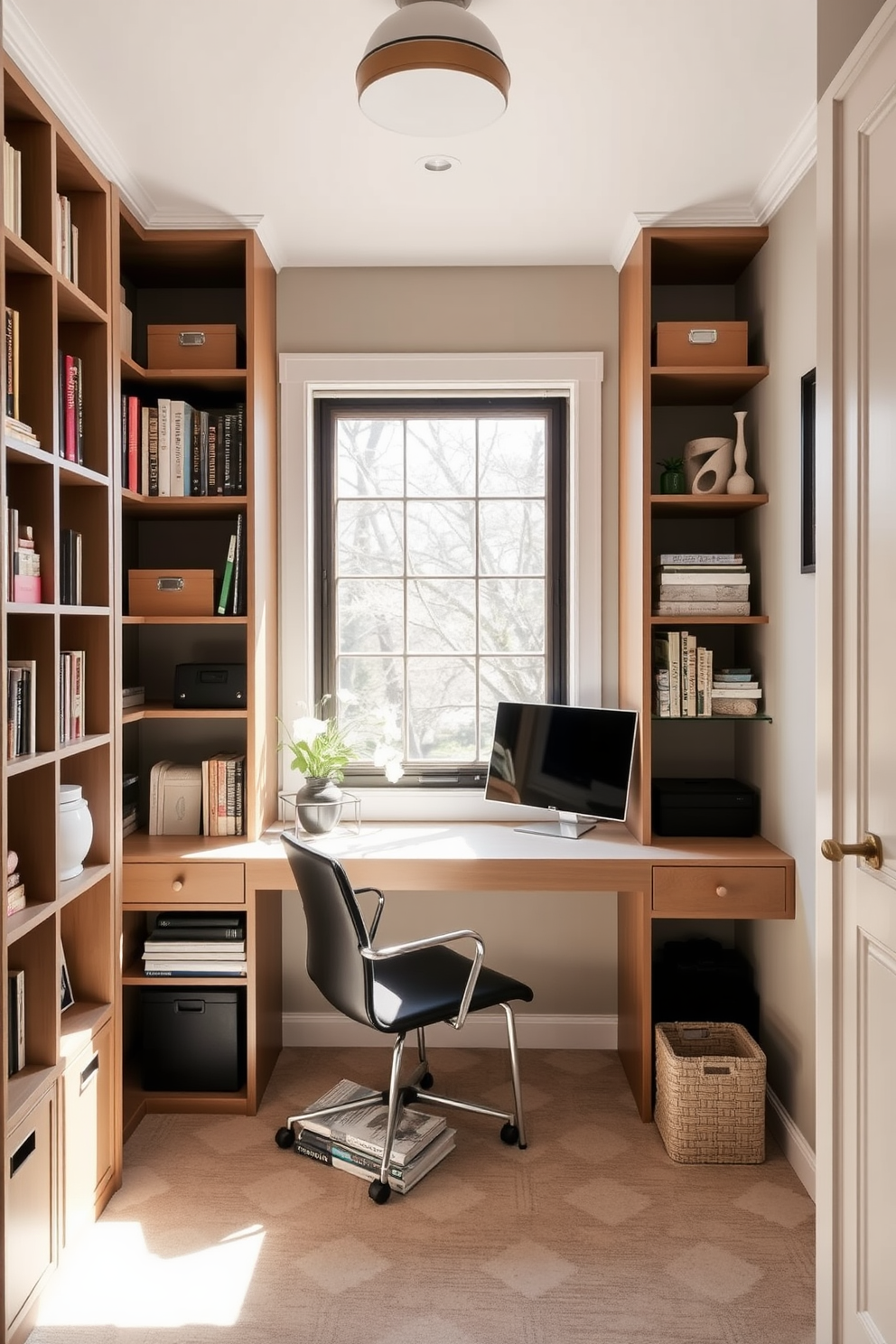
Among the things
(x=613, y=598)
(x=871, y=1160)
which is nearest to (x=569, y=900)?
(x=613, y=598)

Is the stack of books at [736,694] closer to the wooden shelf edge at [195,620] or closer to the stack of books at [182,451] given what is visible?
the wooden shelf edge at [195,620]

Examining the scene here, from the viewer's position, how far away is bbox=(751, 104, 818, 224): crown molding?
2357 mm

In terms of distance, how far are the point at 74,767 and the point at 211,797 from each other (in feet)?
2.07

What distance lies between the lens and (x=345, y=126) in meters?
2.36

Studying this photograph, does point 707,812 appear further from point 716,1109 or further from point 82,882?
point 82,882

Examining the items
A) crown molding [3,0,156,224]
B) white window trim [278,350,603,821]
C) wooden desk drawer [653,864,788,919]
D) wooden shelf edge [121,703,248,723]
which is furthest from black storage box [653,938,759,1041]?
crown molding [3,0,156,224]

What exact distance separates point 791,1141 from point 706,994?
46 centimetres

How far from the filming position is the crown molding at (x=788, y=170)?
2.36m

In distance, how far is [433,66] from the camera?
185 centimetres

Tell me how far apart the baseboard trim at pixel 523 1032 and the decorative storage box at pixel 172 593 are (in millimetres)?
1496

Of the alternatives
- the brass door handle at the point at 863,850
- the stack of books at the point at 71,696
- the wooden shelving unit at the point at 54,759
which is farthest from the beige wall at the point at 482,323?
the brass door handle at the point at 863,850

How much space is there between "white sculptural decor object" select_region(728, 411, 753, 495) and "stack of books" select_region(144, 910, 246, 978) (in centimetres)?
200

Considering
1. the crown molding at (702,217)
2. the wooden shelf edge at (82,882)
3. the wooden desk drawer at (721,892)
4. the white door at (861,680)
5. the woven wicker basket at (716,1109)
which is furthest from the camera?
the crown molding at (702,217)

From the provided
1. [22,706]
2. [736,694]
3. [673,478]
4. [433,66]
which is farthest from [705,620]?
[22,706]
